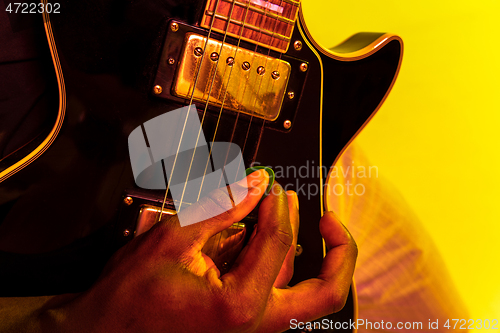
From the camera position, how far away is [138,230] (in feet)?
1.54

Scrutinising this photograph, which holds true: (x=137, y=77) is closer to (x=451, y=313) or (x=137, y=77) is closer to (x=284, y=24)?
(x=284, y=24)

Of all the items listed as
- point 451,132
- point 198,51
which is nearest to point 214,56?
point 198,51

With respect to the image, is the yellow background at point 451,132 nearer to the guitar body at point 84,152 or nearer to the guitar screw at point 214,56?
the guitar screw at point 214,56

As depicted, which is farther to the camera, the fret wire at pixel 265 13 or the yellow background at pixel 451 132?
the yellow background at pixel 451 132

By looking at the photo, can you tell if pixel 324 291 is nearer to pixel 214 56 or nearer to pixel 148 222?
pixel 148 222

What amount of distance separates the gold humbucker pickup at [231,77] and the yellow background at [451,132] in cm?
38

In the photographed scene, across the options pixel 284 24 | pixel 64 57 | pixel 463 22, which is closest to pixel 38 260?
pixel 64 57

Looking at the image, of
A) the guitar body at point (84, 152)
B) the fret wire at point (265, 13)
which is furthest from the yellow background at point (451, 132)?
the guitar body at point (84, 152)

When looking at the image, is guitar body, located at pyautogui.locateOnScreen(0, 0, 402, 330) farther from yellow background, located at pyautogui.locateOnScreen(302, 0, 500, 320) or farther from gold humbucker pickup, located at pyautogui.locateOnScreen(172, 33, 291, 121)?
yellow background, located at pyautogui.locateOnScreen(302, 0, 500, 320)

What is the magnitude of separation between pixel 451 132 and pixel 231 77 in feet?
2.37

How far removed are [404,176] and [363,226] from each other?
0.62ft

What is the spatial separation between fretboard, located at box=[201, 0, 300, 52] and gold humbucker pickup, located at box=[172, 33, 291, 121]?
0.02 meters

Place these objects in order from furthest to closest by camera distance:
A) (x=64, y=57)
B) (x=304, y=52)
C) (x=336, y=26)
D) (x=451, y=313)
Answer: (x=451, y=313)
(x=336, y=26)
(x=304, y=52)
(x=64, y=57)

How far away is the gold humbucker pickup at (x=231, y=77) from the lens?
479mm
